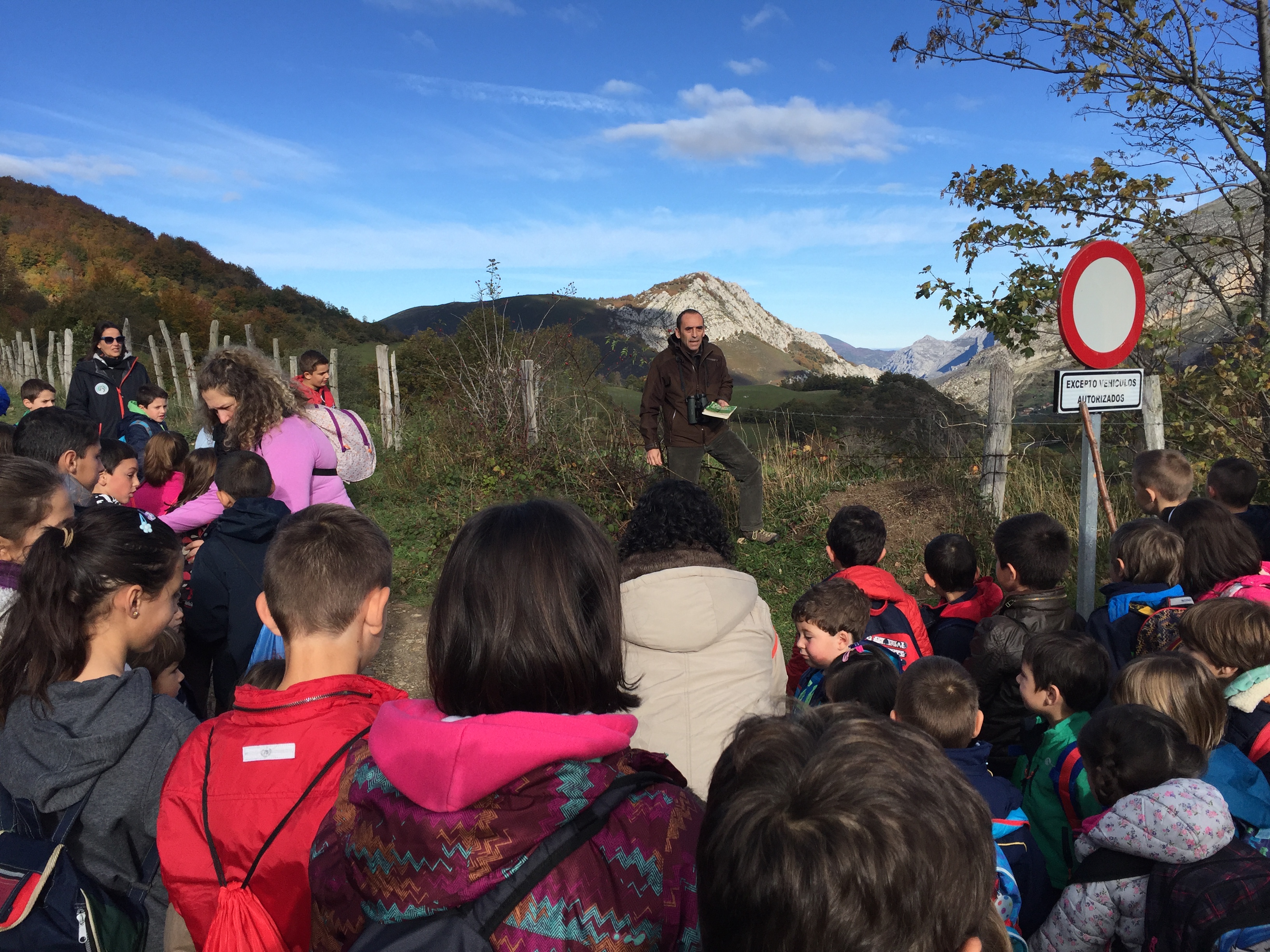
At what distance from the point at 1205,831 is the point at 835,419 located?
12546mm

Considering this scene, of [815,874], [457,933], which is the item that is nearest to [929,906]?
[815,874]

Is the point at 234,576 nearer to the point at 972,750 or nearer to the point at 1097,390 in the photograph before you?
the point at 972,750

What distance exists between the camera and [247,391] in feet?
12.9

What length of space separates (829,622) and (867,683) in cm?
52

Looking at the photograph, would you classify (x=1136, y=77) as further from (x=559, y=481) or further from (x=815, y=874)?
(x=815, y=874)

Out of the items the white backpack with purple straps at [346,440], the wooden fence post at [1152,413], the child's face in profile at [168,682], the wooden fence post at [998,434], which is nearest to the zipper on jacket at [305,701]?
the child's face in profile at [168,682]

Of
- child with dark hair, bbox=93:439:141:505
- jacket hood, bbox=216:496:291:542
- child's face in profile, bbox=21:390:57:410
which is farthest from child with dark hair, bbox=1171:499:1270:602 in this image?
child's face in profile, bbox=21:390:57:410

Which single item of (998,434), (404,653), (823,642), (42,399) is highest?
(42,399)

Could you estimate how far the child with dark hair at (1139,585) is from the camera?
126 inches

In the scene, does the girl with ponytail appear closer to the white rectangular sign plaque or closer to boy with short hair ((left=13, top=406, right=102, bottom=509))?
boy with short hair ((left=13, top=406, right=102, bottom=509))

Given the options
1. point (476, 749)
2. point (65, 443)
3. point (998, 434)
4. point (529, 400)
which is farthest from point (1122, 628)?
point (529, 400)

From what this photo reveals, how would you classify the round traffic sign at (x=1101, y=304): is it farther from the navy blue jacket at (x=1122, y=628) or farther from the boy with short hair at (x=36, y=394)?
the boy with short hair at (x=36, y=394)

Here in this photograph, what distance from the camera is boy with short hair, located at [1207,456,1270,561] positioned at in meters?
4.10

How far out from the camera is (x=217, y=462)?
4.05 m
